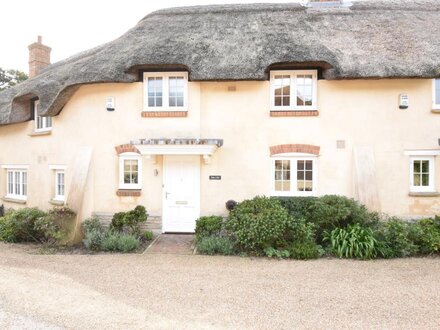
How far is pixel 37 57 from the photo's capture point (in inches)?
593

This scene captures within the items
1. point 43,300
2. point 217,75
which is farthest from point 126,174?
point 43,300

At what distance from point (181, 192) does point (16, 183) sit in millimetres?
8563

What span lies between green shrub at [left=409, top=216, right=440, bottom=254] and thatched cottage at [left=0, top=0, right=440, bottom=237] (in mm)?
1422

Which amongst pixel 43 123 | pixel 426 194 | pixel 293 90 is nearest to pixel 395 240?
pixel 426 194

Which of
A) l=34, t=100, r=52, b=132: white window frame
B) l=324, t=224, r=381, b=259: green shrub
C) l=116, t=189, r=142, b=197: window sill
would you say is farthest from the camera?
l=34, t=100, r=52, b=132: white window frame

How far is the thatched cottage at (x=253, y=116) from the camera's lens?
31.6ft

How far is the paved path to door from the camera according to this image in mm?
8562

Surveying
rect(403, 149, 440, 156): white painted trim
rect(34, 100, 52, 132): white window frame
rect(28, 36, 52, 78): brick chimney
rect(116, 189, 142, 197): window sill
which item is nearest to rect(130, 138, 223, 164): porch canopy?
rect(116, 189, 142, 197): window sill

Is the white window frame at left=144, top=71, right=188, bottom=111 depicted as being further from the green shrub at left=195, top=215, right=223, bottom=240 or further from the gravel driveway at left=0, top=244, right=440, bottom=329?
the gravel driveway at left=0, top=244, right=440, bottom=329

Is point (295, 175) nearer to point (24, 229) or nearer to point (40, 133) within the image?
point (24, 229)

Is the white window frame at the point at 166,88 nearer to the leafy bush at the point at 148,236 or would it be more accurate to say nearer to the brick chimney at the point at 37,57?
the leafy bush at the point at 148,236

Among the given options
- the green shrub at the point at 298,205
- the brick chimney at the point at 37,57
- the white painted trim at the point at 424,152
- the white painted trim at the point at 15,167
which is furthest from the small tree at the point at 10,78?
the white painted trim at the point at 424,152

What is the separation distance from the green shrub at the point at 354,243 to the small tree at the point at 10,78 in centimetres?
3071

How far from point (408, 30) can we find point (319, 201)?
22.0ft
